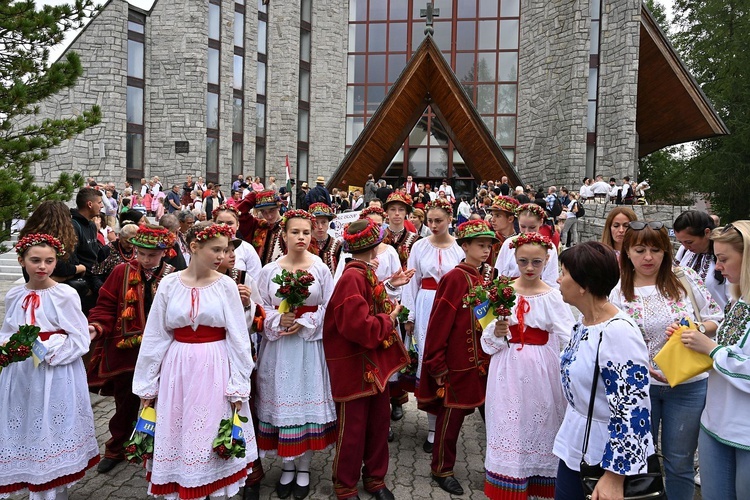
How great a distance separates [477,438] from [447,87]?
1643cm

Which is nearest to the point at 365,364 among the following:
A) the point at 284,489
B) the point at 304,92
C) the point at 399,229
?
the point at 284,489

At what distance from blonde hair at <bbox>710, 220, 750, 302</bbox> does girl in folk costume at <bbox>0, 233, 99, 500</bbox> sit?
417 centimetres

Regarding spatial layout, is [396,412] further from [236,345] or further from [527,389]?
[236,345]

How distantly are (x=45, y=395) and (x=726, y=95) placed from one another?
3671 centimetres

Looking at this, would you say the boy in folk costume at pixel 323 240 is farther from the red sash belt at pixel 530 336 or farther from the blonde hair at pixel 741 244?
the blonde hair at pixel 741 244

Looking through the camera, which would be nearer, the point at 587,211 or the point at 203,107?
the point at 587,211

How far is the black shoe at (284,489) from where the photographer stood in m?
4.32

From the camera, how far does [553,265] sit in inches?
214

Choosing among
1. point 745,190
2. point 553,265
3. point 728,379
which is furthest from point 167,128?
point 745,190

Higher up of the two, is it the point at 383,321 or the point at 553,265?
the point at 553,265

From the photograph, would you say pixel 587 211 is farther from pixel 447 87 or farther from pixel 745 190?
pixel 745 190

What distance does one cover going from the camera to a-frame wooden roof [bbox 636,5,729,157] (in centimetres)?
2181

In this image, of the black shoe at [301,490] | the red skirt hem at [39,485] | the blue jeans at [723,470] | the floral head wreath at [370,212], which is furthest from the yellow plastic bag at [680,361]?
the floral head wreath at [370,212]

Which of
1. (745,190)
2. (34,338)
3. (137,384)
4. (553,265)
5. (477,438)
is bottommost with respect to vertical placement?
(477,438)
